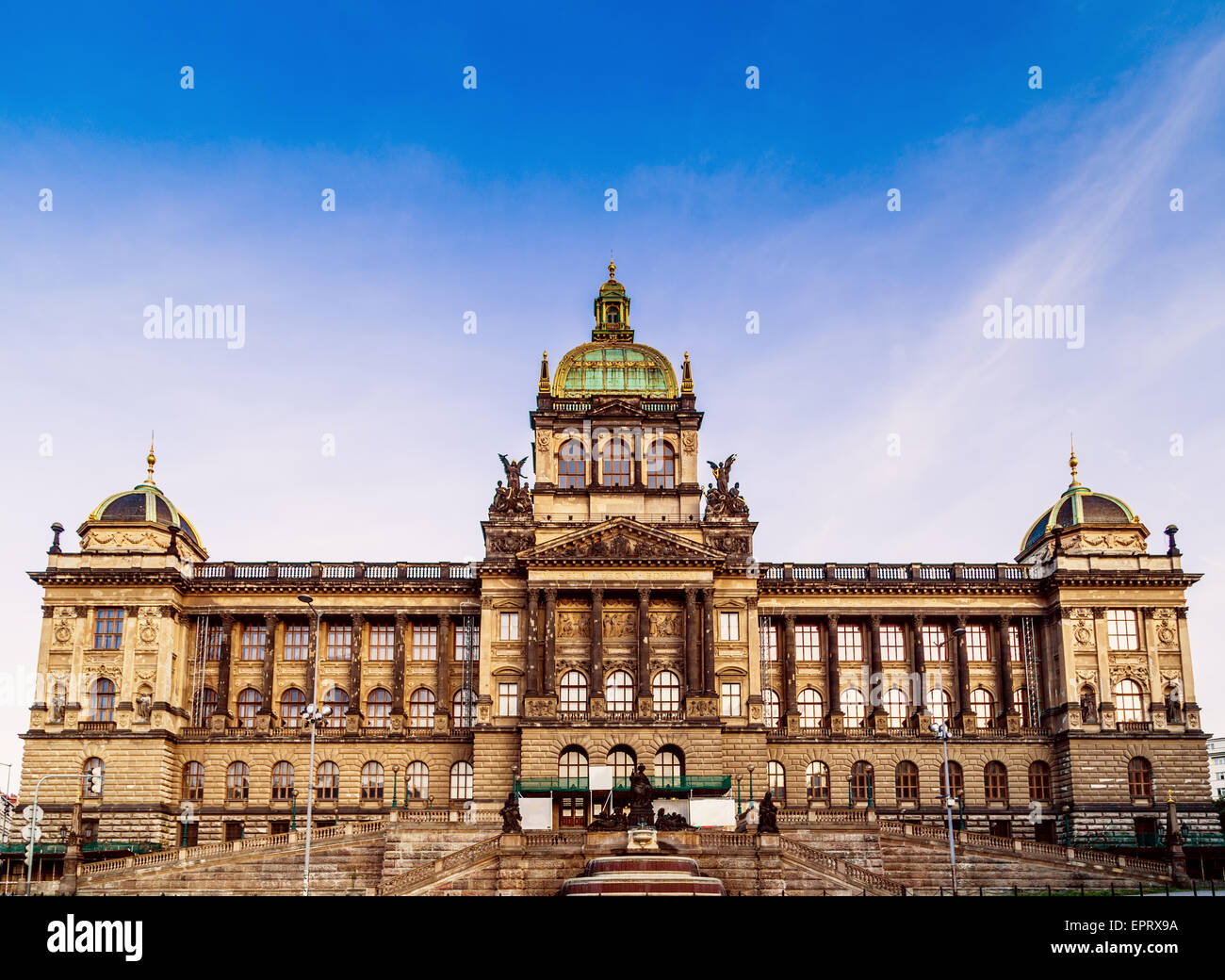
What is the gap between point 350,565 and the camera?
8181 centimetres

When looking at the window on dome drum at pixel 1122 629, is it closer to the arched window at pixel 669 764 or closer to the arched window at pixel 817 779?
the arched window at pixel 817 779

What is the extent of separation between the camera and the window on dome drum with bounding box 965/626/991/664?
82250mm

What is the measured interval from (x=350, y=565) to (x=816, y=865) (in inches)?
1486

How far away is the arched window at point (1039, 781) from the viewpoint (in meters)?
78.7

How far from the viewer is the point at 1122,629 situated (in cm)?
7994

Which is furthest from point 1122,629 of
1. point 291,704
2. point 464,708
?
point 291,704

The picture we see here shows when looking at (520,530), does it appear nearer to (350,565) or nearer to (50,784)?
(350,565)

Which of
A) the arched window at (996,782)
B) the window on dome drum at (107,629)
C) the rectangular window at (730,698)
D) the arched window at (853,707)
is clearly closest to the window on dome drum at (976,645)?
the arched window at (996,782)

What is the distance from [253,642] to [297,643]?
2759mm

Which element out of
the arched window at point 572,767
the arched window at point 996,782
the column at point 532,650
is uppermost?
the column at point 532,650

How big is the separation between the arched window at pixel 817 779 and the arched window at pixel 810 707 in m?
2.98

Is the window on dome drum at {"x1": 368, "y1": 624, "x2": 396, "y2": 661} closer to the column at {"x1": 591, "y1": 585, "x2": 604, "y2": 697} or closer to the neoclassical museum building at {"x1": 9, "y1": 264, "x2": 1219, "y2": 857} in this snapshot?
the neoclassical museum building at {"x1": 9, "y1": 264, "x2": 1219, "y2": 857}

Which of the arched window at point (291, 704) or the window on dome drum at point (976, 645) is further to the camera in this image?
the window on dome drum at point (976, 645)
